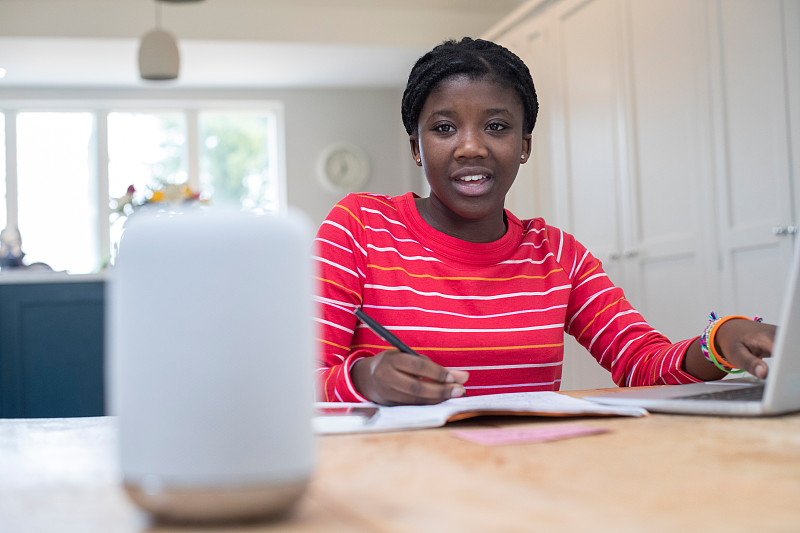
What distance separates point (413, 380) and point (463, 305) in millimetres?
422

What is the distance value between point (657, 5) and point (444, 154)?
88.4 inches

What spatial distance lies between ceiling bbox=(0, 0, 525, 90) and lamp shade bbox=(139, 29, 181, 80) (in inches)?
41.9

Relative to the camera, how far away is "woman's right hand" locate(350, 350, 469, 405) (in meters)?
0.82

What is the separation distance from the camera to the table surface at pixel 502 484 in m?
0.37

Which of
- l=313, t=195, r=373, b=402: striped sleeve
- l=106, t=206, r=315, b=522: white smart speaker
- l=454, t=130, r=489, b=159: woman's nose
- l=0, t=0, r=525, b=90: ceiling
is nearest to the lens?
l=106, t=206, r=315, b=522: white smart speaker

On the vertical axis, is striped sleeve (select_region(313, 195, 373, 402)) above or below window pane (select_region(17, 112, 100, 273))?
below

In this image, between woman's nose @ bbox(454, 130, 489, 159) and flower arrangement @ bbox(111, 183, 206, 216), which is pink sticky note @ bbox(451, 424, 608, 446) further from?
flower arrangement @ bbox(111, 183, 206, 216)

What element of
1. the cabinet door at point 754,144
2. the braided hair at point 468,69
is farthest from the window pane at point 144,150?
the braided hair at point 468,69

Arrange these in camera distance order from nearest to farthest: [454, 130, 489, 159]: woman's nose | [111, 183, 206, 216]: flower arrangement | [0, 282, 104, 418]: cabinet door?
[454, 130, 489, 159]: woman's nose
[0, 282, 104, 418]: cabinet door
[111, 183, 206, 216]: flower arrangement

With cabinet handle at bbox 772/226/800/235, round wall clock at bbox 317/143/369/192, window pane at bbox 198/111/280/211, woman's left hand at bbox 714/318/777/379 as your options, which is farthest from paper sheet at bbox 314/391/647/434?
window pane at bbox 198/111/280/211

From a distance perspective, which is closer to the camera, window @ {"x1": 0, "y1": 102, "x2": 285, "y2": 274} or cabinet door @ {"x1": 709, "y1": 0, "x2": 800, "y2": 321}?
cabinet door @ {"x1": 709, "y1": 0, "x2": 800, "y2": 321}

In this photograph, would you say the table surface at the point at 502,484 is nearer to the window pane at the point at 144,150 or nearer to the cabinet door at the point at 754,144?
the cabinet door at the point at 754,144

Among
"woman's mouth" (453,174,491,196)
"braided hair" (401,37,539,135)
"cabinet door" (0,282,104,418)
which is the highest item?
"braided hair" (401,37,539,135)

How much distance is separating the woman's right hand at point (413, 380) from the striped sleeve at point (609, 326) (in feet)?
1.50
